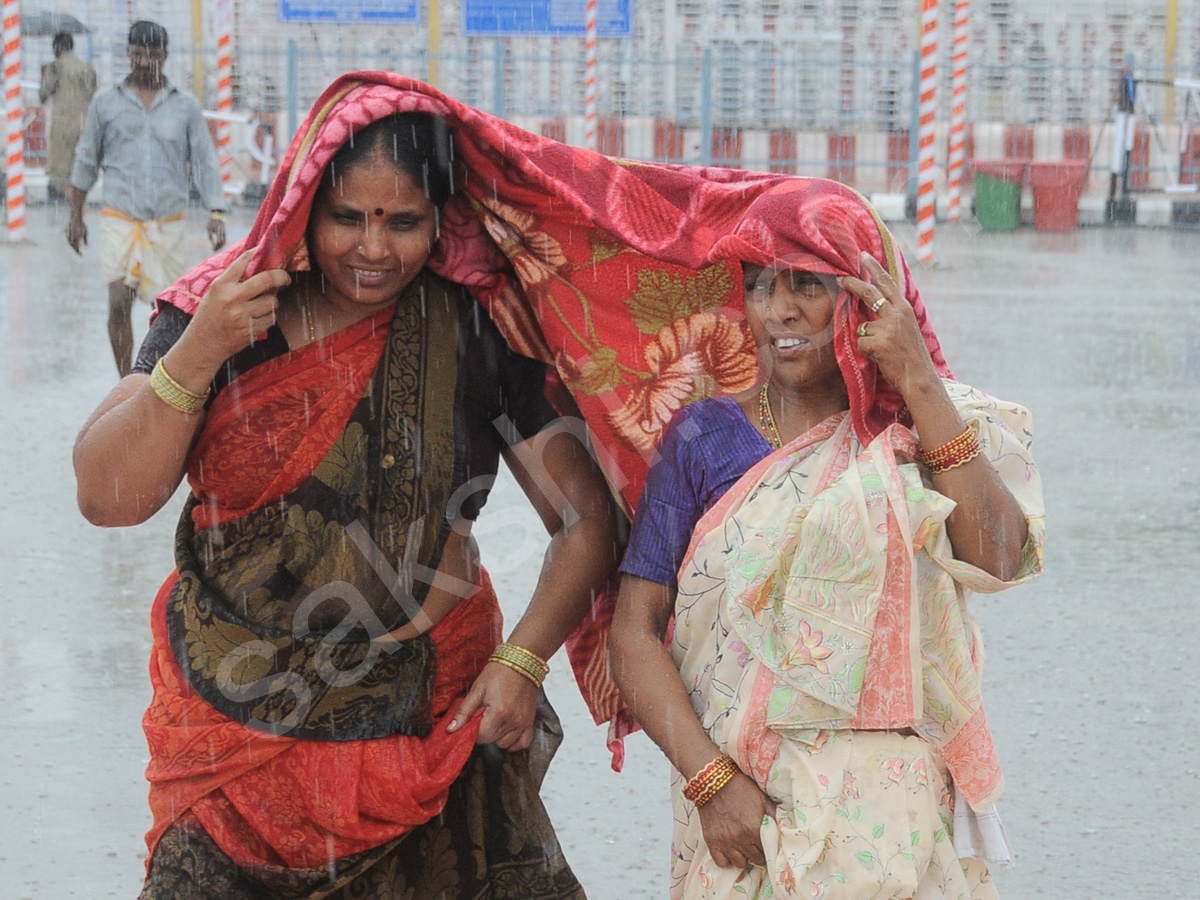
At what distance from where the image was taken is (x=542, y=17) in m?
19.6

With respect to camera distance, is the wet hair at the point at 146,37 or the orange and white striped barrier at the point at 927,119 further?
the orange and white striped barrier at the point at 927,119

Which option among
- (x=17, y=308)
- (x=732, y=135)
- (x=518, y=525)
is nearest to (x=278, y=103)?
(x=732, y=135)

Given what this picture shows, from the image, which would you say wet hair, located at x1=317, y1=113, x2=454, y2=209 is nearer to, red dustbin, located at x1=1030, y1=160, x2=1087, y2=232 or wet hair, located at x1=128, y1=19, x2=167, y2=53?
wet hair, located at x1=128, y1=19, x2=167, y2=53

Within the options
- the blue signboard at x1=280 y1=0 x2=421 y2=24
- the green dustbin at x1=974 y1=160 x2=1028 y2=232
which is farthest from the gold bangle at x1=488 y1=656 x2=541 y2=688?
the blue signboard at x1=280 y1=0 x2=421 y2=24

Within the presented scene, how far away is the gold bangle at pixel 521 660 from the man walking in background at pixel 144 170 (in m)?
6.47

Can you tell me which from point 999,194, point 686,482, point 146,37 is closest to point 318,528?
point 686,482

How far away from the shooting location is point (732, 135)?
20.8 m

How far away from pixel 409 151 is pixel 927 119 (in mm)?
12968

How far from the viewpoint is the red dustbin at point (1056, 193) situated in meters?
19.0

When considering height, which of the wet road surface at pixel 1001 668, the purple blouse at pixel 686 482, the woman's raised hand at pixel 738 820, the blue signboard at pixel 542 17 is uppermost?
the blue signboard at pixel 542 17

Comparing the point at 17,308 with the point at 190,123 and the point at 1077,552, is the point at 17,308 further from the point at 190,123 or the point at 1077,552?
the point at 1077,552

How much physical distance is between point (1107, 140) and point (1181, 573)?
1746 centimetres

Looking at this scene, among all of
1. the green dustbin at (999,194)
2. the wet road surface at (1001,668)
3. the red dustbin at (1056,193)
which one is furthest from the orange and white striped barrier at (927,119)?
the wet road surface at (1001,668)

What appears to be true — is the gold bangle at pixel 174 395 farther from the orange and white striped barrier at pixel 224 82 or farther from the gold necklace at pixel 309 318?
the orange and white striped barrier at pixel 224 82
